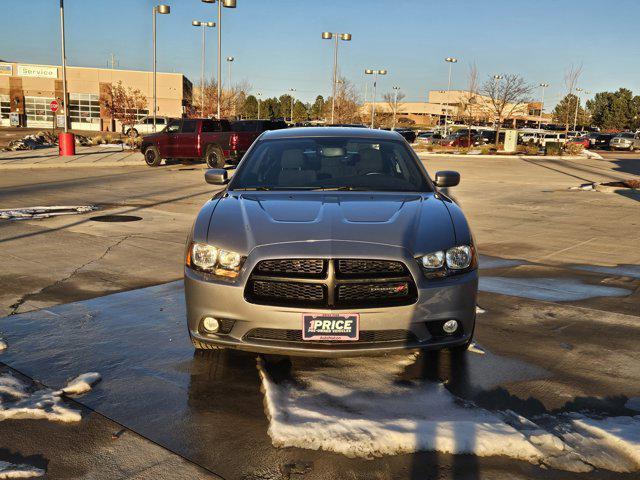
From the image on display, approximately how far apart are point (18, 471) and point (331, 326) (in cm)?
176

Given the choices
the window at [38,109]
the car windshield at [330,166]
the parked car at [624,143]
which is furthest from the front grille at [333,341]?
the window at [38,109]

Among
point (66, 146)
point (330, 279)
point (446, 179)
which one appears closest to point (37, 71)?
point (66, 146)

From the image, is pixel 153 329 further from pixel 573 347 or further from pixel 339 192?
pixel 573 347

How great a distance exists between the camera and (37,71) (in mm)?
74938

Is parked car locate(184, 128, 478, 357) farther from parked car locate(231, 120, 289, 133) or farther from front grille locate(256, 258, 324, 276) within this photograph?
parked car locate(231, 120, 289, 133)

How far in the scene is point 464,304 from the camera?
3.89 m

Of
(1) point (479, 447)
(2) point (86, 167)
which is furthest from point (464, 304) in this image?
(2) point (86, 167)

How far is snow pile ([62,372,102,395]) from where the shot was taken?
3.86 m

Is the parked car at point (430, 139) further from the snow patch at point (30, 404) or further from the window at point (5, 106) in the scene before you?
the window at point (5, 106)

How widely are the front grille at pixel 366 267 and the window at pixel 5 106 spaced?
82427 millimetres

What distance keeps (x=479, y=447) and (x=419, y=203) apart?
193 cm

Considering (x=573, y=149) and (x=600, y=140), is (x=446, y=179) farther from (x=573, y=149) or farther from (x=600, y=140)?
(x=600, y=140)

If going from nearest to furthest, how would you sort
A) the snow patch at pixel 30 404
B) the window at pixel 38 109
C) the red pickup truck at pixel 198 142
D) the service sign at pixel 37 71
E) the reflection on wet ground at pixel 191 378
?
the reflection on wet ground at pixel 191 378 → the snow patch at pixel 30 404 → the red pickup truck at pixel 198 142 → the service sign at pixel 37 71 → the window at pixel 38 109

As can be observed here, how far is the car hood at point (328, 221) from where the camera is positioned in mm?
3861
